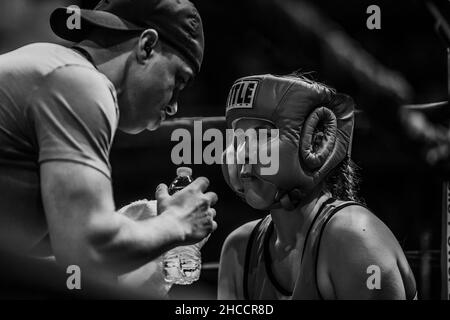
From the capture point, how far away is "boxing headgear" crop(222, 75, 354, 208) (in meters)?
1.32

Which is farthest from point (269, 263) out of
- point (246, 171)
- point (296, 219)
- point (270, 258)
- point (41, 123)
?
point (41, 123)

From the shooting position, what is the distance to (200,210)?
3.47ft

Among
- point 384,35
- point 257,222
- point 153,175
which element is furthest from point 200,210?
point 384,35

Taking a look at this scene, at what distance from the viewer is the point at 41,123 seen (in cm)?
97

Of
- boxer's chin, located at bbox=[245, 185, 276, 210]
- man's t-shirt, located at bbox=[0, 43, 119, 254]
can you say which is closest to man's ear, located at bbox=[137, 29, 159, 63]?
man's t-shirt, located at bbox=[0, 43, 119, 254]

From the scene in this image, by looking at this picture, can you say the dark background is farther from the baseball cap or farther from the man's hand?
the man's hand

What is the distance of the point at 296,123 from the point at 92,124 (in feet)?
1.64

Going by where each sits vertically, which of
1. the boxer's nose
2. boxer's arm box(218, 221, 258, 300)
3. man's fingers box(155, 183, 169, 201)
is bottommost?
boxer's arm box(218, 221, 258, 300)

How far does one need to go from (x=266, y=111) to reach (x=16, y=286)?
90cm

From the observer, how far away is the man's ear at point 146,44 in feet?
3.74

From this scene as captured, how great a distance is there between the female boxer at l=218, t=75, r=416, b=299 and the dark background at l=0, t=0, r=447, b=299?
7 cm

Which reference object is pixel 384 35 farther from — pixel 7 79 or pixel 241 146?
pixel 7 79

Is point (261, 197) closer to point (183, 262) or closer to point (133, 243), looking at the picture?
point (183, 262)

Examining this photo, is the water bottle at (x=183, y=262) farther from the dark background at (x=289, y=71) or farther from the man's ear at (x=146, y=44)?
the man's ear at (x=146, y=44)
